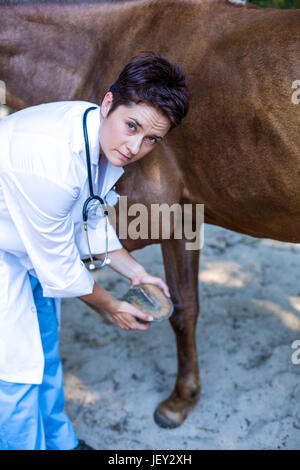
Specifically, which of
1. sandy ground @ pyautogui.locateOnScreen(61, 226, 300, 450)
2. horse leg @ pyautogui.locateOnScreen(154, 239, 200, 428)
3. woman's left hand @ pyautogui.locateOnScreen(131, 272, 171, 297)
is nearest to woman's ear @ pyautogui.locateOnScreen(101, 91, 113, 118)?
woman's left hand @ pyautogui.locateOnScreen(131, 272, 171, 297)

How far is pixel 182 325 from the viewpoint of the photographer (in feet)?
8.32

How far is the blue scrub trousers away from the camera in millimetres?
1726

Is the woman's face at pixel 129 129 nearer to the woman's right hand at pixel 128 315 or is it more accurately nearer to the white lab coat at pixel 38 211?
the white lab coat at pixel 38 211

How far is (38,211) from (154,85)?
1.59ft

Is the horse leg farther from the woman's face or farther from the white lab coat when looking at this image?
the woman's face

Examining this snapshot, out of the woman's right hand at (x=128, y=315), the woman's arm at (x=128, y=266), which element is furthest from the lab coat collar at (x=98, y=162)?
the woman's right hand at (x=128, y=315)

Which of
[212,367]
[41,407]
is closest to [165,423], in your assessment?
[212,367]

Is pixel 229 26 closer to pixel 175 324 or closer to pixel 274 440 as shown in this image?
pixel 175 324

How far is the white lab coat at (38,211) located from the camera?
1.45 m

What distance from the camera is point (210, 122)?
6.13ft

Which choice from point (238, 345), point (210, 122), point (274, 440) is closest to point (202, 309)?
point (238, 345)

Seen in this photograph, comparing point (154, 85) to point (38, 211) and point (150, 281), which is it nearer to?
point (38, 211)

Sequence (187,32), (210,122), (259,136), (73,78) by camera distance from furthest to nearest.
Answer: (73,78) < (187,32) < (210,122) < (259,136)

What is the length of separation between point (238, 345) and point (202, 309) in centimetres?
40
